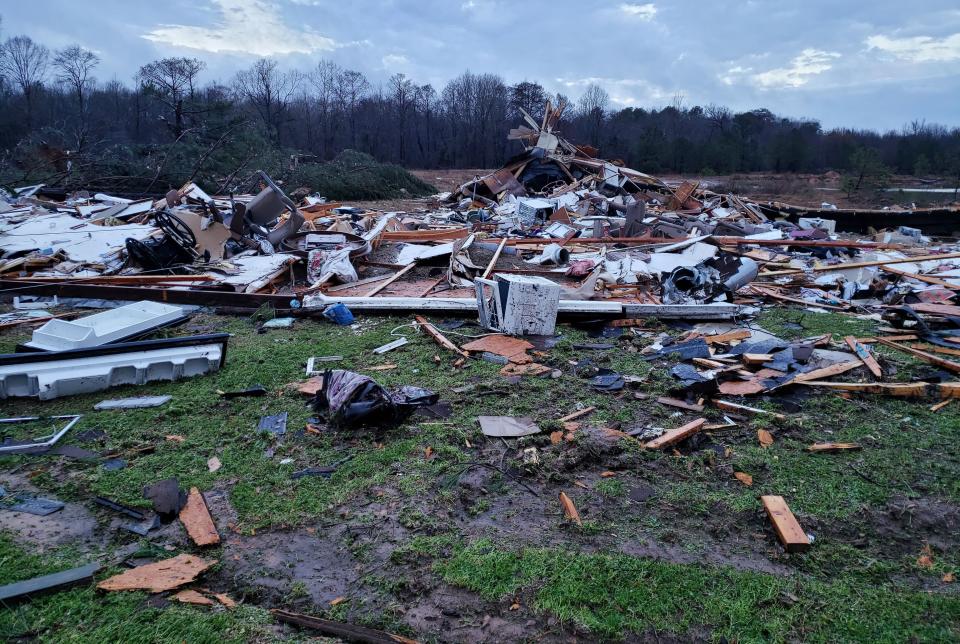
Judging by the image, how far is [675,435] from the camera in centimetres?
391

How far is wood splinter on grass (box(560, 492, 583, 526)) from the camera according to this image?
302 centimetres

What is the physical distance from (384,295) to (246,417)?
399 cm

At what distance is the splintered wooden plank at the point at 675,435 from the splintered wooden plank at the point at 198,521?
2697 mm

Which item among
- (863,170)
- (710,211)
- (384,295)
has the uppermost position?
(863,170)

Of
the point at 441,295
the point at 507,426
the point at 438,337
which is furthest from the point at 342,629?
the point at 441,295

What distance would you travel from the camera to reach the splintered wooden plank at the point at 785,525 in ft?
9.18

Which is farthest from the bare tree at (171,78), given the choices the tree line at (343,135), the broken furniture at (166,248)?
the broken furniture at (166,248)

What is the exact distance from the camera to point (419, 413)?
4.29 m

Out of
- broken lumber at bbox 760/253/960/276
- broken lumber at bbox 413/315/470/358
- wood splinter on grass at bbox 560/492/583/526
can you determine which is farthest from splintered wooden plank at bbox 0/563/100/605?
broken lumber at bbox 760/253/960/276

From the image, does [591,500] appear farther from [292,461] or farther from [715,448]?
[292,461]

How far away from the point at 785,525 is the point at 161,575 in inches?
121

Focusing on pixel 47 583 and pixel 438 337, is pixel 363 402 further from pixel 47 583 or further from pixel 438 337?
pixel 438 337

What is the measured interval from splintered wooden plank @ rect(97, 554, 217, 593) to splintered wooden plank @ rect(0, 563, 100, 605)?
0.11 meters

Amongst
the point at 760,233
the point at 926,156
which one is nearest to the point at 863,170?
the point at 926,156
